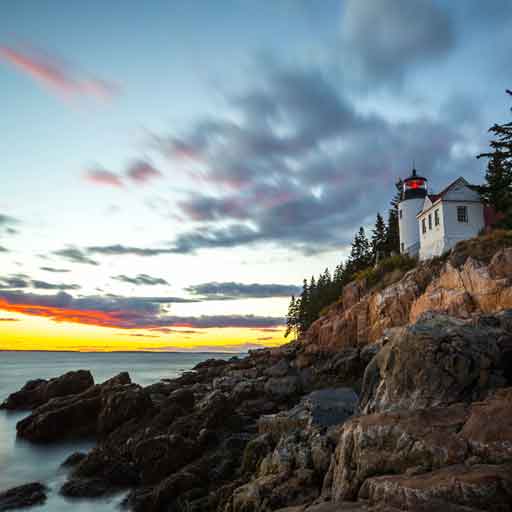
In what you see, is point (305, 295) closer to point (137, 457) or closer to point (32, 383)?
point (32, 383)

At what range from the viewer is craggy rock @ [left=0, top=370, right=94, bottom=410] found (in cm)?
2698

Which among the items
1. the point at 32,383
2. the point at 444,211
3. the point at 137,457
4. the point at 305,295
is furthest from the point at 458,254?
the point at 305,295

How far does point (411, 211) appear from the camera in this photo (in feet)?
124

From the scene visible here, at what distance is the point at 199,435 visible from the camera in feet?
46.5

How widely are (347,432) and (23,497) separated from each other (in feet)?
35.8

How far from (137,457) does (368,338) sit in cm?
2156

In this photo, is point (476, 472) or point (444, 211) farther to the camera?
point (444, 211)

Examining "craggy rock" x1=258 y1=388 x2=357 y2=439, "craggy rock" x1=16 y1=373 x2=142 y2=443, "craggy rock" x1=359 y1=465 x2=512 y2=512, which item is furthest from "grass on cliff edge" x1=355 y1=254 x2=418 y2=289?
"craggy rock" x1=359 y1=465 x2=512 y2=512

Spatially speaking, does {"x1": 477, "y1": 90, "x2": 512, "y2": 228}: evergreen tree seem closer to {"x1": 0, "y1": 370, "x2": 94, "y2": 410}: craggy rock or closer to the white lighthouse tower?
the white lighthouse tower

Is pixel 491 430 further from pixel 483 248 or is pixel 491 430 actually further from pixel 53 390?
pixel 53 390

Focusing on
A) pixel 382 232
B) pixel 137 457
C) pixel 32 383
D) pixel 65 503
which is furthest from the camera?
pixel 382 232

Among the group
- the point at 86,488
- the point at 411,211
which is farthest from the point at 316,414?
the point at 411,211

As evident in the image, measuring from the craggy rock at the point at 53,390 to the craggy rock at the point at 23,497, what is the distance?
46.3 ft

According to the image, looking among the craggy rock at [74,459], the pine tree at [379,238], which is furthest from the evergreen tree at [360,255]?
the craggy rock at [74,459]
